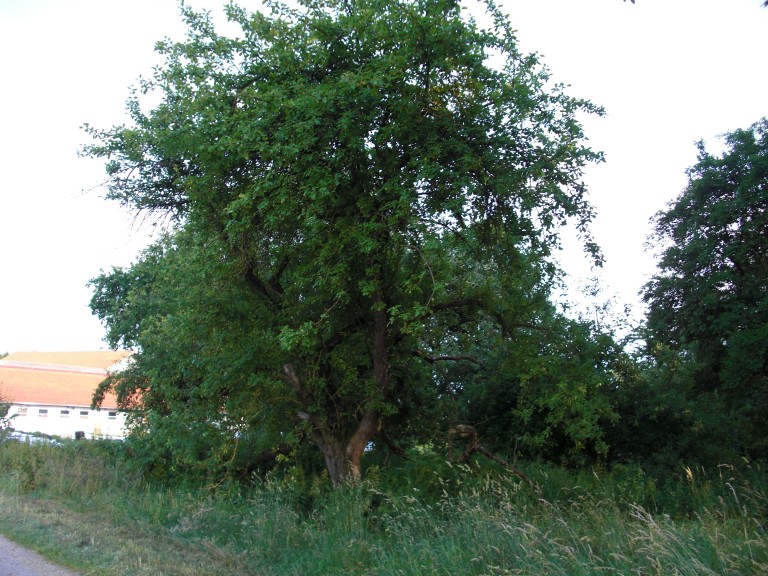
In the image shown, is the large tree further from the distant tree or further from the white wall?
the white wall

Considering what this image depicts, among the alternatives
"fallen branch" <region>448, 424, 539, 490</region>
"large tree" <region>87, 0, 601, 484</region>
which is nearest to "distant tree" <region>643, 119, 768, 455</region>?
"fallen branch" <region>448, 424, 539, 490</region>

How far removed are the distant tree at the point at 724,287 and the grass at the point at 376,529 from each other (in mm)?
7244

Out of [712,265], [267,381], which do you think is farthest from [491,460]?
[712,265]

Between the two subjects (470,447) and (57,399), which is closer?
(470,447)

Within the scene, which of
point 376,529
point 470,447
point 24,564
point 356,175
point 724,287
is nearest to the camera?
point 24,564

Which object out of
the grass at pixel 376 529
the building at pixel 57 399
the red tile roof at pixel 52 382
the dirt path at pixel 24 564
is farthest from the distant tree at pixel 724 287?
the red tile roof at pixel 52 382

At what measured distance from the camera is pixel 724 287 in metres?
21.5

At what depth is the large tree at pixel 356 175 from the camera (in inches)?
372

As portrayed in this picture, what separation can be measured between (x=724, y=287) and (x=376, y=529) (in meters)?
17.6

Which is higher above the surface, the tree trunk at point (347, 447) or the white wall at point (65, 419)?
the tree trunk at point (347, 447)

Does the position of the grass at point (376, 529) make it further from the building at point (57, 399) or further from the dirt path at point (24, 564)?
the building at point (57, 399)

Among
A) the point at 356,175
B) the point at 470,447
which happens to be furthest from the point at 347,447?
the point at 356,175

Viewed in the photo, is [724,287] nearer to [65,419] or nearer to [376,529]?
[376,529]

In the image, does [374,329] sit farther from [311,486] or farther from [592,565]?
[592,565]
